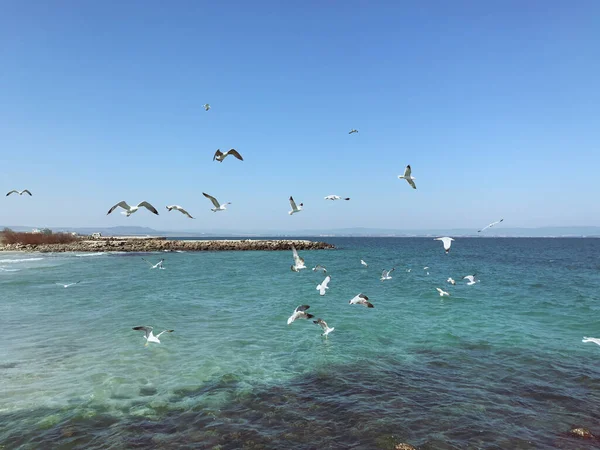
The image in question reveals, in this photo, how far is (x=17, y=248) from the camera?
70.1 m

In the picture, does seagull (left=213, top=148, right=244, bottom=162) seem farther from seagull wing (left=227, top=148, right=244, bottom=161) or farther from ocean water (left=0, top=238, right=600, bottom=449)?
ocean water (left=0, top=238, right=600, bottom=449)

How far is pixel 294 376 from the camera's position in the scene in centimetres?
1064

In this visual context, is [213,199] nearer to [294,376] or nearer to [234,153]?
[234,153]

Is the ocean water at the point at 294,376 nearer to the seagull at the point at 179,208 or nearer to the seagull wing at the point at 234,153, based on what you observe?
the seagull at the point at 179,208

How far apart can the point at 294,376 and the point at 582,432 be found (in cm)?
634

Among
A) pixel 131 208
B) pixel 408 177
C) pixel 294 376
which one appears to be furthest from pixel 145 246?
pixel 294 376

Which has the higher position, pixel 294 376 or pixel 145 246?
pixel 145 246

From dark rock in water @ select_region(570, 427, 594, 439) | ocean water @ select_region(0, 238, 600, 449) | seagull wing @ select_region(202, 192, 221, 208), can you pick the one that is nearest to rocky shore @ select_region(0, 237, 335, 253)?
ocean water @ select_region(0, 238, 600, 449)

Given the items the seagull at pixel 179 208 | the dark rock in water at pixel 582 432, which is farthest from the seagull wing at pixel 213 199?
the dark rock in water at pixel 582 432

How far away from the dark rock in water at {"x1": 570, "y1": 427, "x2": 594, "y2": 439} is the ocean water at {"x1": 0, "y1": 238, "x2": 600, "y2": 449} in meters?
0.16

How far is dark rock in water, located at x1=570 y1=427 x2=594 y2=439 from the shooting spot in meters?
7.32

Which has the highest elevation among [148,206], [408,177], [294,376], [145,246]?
[408,177]

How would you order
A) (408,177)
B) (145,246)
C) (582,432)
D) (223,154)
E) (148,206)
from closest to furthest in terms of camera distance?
1. (582,432)
2. (148,206)
3. (223,154)
4. (408,177)
5. (145,246)

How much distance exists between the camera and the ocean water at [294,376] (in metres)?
7.50
